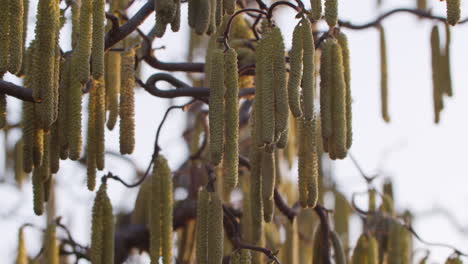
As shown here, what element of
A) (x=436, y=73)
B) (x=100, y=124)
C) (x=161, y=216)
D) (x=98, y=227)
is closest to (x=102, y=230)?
(x=98, y=227)

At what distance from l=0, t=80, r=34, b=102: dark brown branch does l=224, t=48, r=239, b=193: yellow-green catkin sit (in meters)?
0.53

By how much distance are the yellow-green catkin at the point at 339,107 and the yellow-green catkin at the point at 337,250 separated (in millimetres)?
804

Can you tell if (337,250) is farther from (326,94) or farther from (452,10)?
(452,10)

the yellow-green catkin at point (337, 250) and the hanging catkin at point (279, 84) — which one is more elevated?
the hanging catkin at point (279, 84)

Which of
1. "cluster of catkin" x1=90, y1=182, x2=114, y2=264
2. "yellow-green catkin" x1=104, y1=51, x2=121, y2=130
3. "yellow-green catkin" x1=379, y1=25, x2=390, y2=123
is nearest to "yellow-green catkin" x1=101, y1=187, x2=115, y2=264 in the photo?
"cluster of catkin" x1=90, y1=182, x2=114, y2=264

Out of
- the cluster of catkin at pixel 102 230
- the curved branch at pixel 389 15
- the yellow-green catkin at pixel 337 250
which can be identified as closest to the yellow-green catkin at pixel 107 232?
the cluster of catkin at pixel 102 230

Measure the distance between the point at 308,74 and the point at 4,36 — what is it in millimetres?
763

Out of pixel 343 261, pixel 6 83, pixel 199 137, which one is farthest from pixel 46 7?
pixel 199 137

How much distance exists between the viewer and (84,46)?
2.56 meters

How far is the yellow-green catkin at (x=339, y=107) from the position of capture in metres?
2.67

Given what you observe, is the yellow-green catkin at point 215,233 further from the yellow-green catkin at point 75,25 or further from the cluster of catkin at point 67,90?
the yellow-green catkin at point 75,25

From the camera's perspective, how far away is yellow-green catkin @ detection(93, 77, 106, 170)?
282 cm

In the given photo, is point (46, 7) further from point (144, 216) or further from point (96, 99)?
point (144, 216)

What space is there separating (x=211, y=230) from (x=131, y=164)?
315cm
